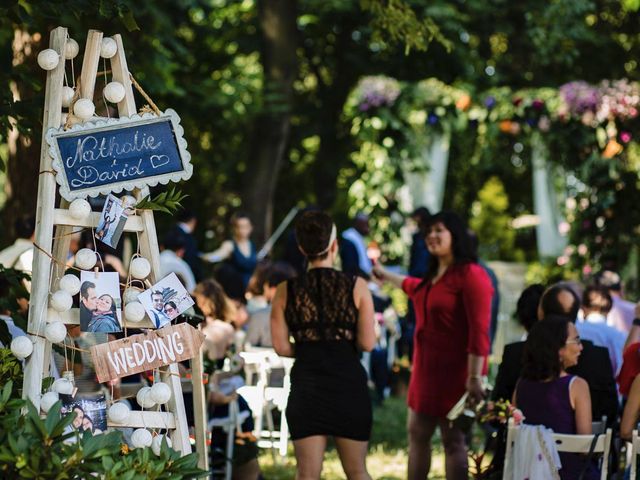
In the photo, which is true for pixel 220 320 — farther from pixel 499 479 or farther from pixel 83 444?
pixel 83 444

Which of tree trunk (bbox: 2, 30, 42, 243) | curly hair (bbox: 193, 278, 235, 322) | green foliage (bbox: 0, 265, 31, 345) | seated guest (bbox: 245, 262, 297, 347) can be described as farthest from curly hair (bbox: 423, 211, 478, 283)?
tree trunk (bbox: 2, 30, 42, 243)

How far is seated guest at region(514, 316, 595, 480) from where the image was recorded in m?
5.27

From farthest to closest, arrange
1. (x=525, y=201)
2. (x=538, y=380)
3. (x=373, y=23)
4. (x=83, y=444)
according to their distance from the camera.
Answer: (x=525, y=201), (x=373, y=23), (x=538, y=380), (x=83, y=444)

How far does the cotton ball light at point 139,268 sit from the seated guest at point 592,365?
7.25 feet

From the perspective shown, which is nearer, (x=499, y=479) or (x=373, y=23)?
(x=499, y=479)

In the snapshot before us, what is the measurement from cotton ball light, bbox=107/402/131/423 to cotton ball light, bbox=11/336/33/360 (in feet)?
1.17

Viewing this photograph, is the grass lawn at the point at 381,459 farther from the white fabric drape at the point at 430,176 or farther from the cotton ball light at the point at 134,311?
the white fabric drape at the point at 430,176

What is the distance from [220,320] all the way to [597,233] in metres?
6.76

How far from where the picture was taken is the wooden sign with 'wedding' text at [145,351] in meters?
4.03

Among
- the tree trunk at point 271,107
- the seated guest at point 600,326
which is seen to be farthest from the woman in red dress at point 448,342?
the tree trunk at point 271,107

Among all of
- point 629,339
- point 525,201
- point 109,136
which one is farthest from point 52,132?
point 525,201

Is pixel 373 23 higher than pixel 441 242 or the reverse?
higher

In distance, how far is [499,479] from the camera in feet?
18.2

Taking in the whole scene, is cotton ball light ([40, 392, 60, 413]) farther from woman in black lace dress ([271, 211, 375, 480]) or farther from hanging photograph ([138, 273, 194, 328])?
woman in black lace dress ([271, 211, 375, 480])
